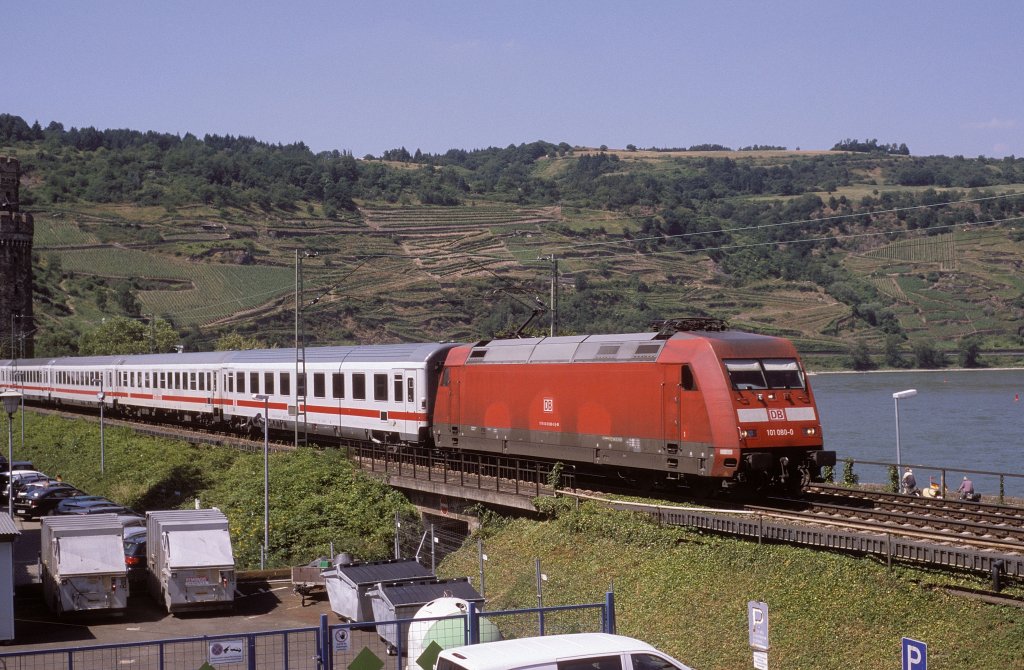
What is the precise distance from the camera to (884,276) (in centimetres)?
19262

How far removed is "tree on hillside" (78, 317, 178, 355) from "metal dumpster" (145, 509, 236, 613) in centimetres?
8666

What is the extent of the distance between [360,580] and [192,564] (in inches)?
176

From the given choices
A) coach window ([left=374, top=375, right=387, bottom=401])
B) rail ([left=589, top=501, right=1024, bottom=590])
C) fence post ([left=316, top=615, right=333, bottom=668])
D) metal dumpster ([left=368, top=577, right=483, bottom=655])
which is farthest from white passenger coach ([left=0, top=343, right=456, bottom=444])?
fence post ([left=316, top=615, right=333, bottom=668])

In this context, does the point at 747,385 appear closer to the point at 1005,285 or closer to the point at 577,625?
the point at 577,625

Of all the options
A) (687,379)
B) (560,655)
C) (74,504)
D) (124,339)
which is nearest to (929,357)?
(124,339)

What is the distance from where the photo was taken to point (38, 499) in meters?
42.3

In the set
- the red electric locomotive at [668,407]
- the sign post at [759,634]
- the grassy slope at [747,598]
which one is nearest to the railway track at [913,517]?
the red electric locomotive at [668,407]

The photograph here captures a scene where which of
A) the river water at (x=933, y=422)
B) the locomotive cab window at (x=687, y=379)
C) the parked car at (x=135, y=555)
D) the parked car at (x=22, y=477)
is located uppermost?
the locomotive cab window at (x=687, y=379)

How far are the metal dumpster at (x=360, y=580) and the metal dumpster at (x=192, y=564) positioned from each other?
2587 millimetres

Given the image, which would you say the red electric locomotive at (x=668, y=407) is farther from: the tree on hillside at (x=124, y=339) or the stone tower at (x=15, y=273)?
the stone tower at (x=15, y=273)

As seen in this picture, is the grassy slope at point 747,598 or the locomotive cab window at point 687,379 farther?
the locomotive cab window at point 687,379

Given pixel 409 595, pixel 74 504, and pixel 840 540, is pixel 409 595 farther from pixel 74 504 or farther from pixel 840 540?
pixel 74 504

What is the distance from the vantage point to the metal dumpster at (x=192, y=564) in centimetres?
2409

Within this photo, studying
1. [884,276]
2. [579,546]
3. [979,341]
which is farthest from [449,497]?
Answer: [884,276]
